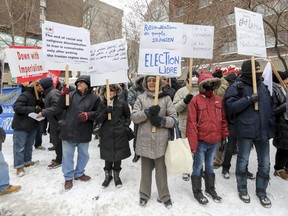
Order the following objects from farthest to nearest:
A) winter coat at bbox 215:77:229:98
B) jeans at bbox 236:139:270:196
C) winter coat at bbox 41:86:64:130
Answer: winter coat at bbox 215:77:229:98 < winter coat at bbox 41:86:64:130 < jeans at bbox 236:139:270:196

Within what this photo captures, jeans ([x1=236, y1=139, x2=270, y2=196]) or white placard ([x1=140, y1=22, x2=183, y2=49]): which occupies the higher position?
white placard ([x1=140, y1=22, x2=183, y2=49])

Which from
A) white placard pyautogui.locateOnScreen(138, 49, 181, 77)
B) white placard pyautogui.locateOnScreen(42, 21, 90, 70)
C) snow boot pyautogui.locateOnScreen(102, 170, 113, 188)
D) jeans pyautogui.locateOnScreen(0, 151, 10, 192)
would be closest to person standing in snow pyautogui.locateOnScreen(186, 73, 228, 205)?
white placard pyautogui.locateOnScreen(138, 49, 181, 77)

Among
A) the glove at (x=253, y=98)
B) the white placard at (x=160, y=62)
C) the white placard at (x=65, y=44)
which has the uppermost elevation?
the white placard at (x=65, y=44)

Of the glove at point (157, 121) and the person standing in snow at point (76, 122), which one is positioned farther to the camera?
the person standing in snow at point (76, 122)

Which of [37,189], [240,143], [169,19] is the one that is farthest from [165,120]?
[169,19]

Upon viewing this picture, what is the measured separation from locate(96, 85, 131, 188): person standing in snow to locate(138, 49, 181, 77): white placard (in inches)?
35.3

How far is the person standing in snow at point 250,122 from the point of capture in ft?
11.1

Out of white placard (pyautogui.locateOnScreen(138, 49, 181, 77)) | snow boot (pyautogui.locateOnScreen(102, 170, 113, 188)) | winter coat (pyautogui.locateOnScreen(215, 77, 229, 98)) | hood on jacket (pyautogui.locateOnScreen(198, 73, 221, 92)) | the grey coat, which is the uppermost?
white placard (pyautogui.locateOnScreen(138, 49, 181, 77))

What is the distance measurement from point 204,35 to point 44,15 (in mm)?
31255

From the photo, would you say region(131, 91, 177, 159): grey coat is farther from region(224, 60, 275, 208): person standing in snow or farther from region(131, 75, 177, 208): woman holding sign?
region(224, 60, 275, 208): person standing in snow

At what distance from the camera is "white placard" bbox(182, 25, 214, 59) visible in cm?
400

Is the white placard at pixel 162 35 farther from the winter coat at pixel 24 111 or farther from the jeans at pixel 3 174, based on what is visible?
the jeans at pixel 3 174

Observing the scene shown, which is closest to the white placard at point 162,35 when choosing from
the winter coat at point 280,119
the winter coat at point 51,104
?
the winter coat at point 280,119

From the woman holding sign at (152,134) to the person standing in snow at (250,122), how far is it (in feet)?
3.41
